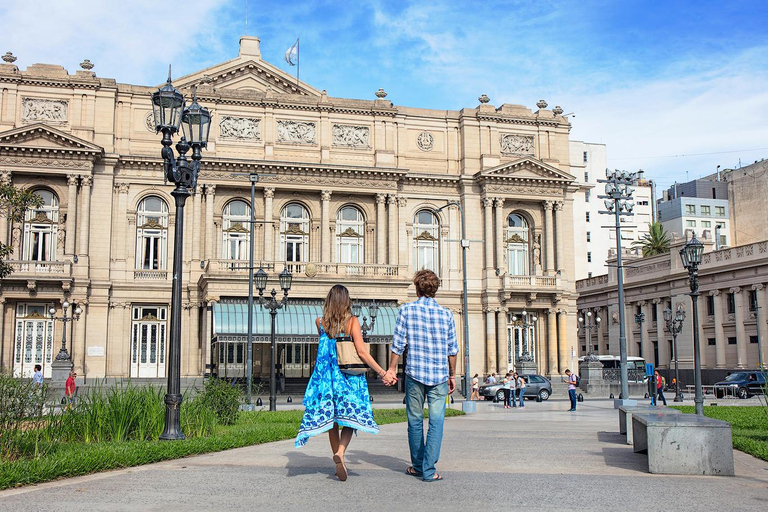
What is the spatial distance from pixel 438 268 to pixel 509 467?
39128mm

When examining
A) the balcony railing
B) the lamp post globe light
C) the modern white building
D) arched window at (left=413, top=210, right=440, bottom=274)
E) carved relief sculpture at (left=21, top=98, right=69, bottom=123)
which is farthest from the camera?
the modern white building

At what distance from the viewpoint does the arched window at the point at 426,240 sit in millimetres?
50031

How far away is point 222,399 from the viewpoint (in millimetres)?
17328

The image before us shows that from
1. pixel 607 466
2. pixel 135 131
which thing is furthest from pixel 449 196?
pixel 607 466

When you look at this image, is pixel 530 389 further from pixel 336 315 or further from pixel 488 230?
pixel 336 315

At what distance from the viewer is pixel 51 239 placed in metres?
44.3

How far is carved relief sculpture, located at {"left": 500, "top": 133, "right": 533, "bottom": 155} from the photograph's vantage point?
51.1 meters

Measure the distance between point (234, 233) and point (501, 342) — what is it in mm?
17608

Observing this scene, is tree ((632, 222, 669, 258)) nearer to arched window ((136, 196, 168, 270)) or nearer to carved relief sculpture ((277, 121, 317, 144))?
carved relief sculpture ((277, 121, 317, 144))

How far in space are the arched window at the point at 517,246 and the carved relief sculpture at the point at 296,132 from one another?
13.8m

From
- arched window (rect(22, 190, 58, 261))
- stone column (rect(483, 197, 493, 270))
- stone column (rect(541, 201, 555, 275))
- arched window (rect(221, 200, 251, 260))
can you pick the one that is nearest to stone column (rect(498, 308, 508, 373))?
stone column (rect(483, 197, 493, 270))

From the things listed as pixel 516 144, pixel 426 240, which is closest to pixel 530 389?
pixel 426 240

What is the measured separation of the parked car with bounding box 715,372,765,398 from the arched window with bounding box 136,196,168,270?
32838mm

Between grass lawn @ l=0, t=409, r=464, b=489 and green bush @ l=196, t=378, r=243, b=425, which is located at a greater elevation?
green bush @ l=196, t=378, r=243, b=425
